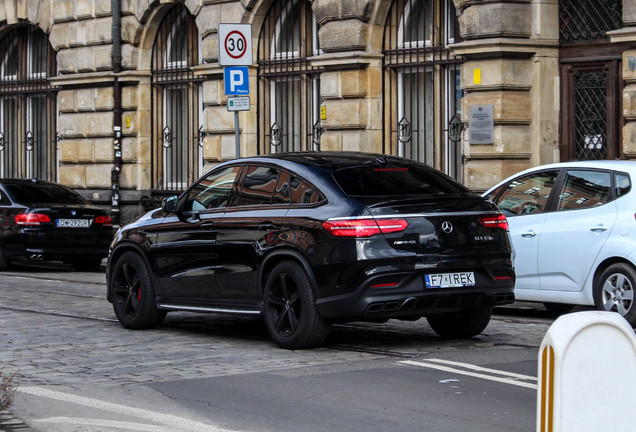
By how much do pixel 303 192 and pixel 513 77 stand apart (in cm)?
981

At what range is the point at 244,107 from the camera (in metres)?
17.1

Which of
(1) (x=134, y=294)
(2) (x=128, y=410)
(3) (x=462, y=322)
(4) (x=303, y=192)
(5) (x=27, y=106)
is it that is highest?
(5) (x=27, y=106)

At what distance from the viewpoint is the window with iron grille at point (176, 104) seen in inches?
1009

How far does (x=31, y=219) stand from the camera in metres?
19.1

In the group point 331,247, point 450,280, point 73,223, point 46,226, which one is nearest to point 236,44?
point 73,223

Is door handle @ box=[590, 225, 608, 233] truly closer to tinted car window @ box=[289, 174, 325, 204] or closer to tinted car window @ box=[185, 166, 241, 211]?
tinted car window @ box=[289, 174, 325, 204]

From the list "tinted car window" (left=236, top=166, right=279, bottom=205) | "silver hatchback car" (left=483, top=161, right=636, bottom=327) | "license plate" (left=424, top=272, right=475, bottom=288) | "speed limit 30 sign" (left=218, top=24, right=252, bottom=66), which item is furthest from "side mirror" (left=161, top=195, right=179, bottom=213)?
"speed limit 30 sign" (left=218, top=24, right=252, bottom=66)

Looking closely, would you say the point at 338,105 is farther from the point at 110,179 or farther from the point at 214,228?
the point at 214,228

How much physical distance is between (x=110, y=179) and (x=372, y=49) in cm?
789

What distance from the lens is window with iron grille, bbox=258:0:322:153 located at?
75.8 feet

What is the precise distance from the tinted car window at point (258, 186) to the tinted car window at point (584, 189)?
3.17 meters

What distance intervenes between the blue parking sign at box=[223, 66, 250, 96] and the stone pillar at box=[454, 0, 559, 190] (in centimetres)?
373

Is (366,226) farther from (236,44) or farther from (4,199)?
(4,199)

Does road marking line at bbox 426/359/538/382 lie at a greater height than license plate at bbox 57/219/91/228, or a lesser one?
lesser
